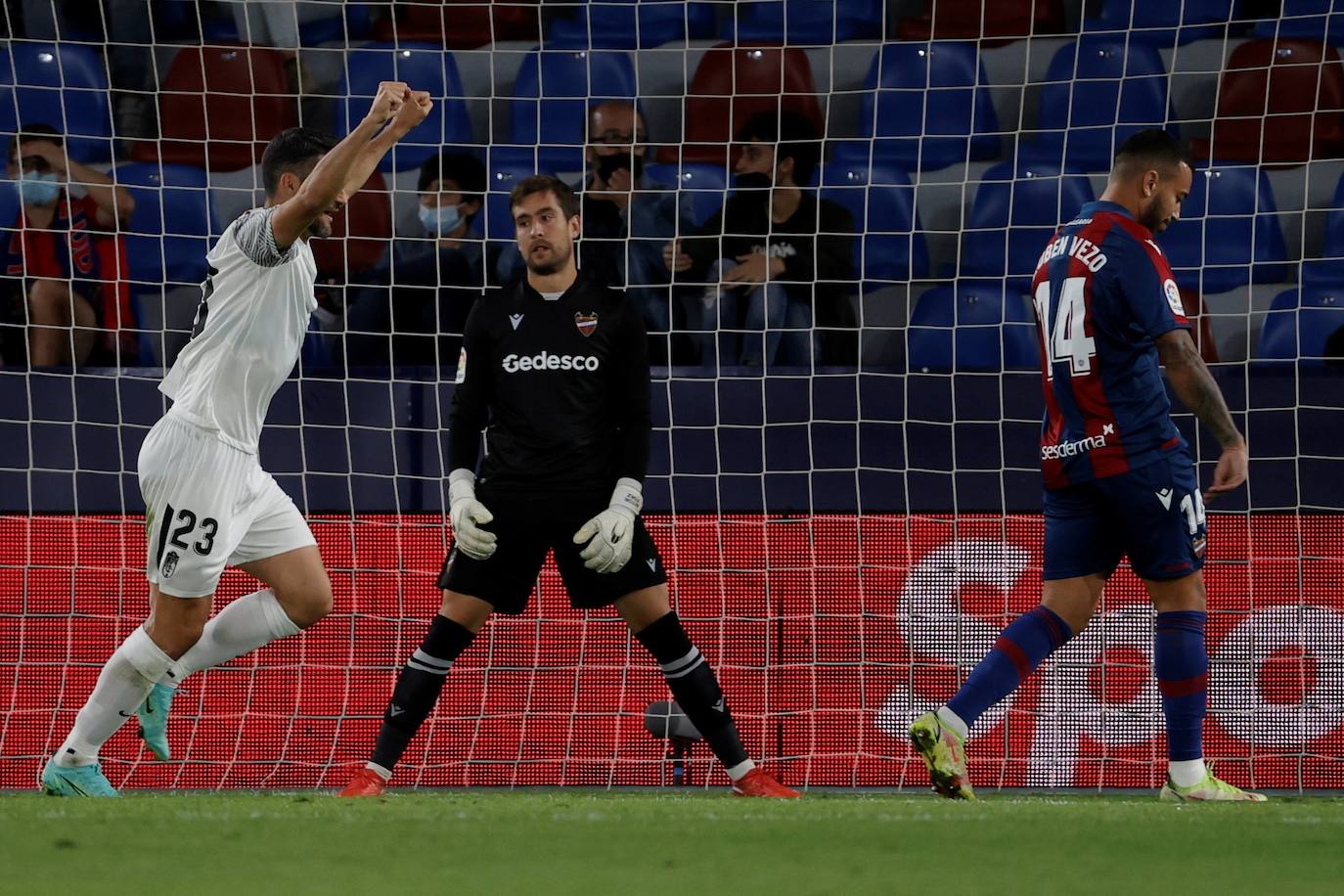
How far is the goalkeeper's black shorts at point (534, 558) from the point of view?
5.00 metres

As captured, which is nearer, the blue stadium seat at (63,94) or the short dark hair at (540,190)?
the short dark hair at (540,190)

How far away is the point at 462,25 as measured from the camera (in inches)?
349

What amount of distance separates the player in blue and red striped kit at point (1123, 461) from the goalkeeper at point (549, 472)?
0.89 metres

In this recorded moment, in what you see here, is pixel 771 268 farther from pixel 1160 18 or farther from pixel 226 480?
pixel 226 480

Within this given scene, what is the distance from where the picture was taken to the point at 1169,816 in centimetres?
372

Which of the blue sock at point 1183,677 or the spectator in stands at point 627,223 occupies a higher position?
the spectator in stands at point 627,223

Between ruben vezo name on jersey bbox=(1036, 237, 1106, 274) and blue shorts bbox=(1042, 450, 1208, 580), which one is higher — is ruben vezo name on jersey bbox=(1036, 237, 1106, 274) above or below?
above

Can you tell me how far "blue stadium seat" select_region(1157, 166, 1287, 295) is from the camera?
26.4 ft

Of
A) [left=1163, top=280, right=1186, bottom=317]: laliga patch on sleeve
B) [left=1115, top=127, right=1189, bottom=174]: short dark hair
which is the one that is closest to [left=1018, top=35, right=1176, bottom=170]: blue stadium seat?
[left=1115, top=127, right=1189, bottom=174]: short dark hair

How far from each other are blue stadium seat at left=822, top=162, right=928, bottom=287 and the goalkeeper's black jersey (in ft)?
10.2

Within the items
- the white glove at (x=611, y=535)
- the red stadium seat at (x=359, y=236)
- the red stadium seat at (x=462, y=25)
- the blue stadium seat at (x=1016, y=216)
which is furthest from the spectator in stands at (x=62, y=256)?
the blue stadium seat at (x=1016, y=216)

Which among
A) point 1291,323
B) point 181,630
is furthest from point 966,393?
point 181,630

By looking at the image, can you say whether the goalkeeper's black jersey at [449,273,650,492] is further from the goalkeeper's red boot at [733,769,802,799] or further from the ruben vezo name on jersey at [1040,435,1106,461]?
the ruben vezo name on jersey at [1040,435,1106,461]

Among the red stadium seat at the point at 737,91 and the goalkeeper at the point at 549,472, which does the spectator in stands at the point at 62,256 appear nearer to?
the red stadium seat at the point at 737,91
